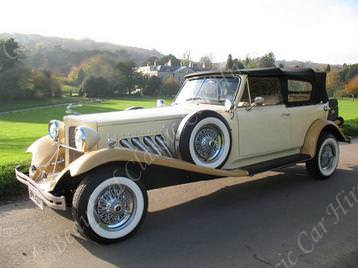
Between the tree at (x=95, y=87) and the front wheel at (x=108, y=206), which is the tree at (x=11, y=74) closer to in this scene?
the tree at (x=95, y=87)

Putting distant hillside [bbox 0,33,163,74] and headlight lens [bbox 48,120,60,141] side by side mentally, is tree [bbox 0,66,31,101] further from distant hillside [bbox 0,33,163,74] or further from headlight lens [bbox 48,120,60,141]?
headlight lens [bbox 48,120,60,141]

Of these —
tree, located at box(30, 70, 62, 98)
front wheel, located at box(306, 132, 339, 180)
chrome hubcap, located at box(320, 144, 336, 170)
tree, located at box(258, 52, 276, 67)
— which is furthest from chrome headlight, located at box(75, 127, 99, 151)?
tree, located at box(30, 70, 62, 98)

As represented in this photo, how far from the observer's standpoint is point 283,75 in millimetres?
6848

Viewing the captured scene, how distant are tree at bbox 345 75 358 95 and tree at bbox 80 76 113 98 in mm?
42582

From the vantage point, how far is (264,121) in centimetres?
630

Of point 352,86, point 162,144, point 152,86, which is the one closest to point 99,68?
point 152,86

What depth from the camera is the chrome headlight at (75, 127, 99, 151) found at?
15.7 feet

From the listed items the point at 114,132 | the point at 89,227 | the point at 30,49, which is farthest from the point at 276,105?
the point at 30,49

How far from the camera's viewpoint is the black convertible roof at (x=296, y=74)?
6.38 m

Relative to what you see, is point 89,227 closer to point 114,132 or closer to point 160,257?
point 160,257

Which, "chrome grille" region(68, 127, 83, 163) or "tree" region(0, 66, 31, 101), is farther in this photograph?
"tree" region(0, 66, 31, 101)

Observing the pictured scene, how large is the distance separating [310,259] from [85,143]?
9.47 ft

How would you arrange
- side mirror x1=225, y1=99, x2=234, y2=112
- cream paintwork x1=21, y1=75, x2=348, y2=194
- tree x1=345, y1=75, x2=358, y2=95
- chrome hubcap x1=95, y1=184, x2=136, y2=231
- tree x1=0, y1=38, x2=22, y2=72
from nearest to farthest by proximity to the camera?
chrome hubcap x1=95, y1=184, x2=136, y2=231
cream paintwork x1=21, y1=75, x2=348, y2=194
side mirror x1=225, y1=99, x2=234, y2=112
tree x1=345, y1=75, x2=358, y2=95
tree x1=0, y1=38, x2=22, y2=72

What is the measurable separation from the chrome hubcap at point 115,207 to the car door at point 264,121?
2.10 m
